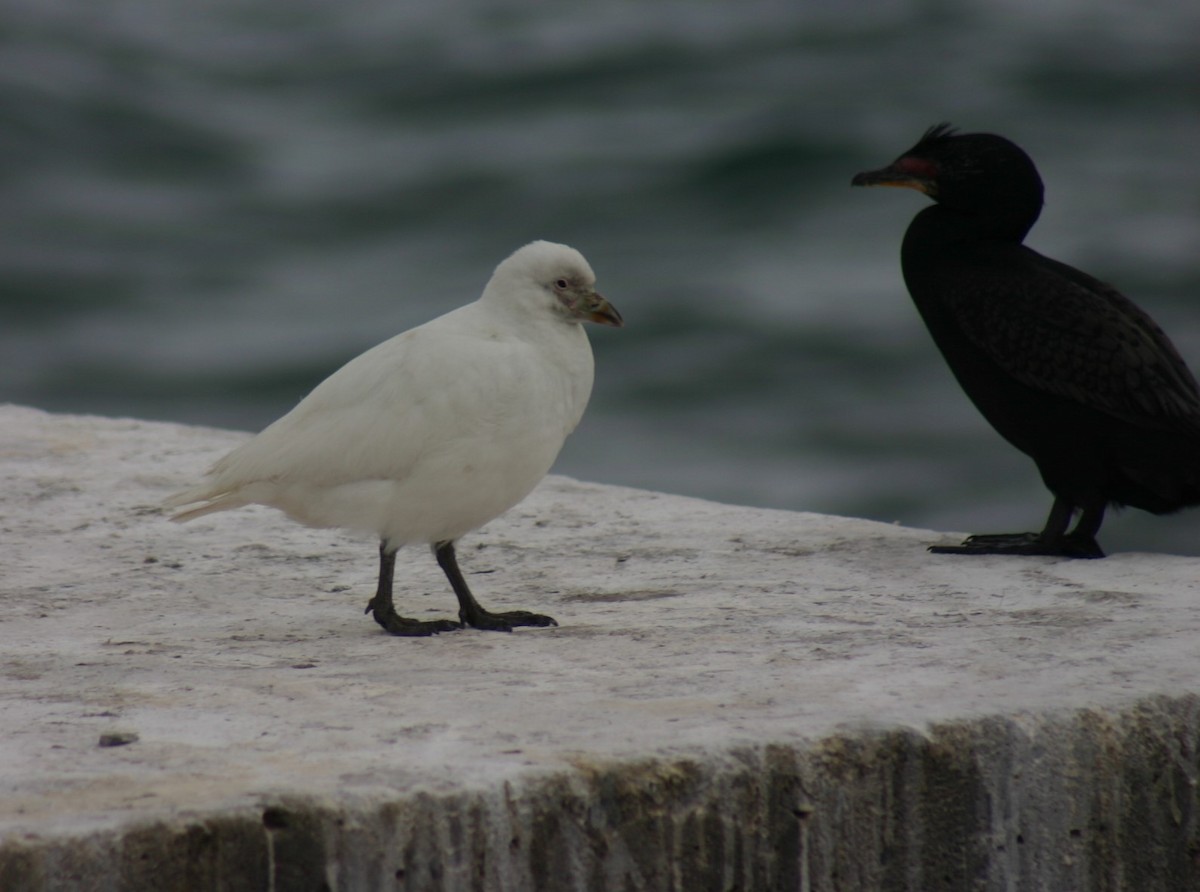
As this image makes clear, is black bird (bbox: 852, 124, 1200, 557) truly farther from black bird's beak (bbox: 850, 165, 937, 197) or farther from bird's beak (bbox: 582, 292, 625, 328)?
bird's beak (bbox: 582, 292, 625, 328)

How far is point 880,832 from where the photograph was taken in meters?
3.57

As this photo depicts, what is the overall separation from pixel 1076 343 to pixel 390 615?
8.20ft

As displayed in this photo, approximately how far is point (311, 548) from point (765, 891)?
2.71 m

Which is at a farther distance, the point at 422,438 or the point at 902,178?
the point at 902,178

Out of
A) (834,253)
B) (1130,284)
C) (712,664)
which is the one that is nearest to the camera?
(712,664)

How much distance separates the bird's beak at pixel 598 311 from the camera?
4863 millimetres

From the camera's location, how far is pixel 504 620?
4.68m

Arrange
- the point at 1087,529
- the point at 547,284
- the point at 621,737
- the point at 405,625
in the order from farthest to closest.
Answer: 1. the point at 1087,529
2. the point at 547,284
3. the point at 405,625
4. the point at 621,737

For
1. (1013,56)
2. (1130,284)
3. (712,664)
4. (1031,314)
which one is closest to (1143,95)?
(1013,56)

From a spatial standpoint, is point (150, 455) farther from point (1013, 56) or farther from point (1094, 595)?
point (1013, 56)

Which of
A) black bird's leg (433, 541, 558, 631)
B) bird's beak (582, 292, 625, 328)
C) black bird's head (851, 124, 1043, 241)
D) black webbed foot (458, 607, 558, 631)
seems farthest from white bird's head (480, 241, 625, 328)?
black bird's head (851, 124, 1043, 241)

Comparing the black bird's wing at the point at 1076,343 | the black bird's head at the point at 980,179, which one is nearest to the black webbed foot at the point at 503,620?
the black bird's wing at the point at 1076,343

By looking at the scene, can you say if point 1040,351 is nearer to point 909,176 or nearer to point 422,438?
point 909,176

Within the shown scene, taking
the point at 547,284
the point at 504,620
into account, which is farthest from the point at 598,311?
the point at 504,620
